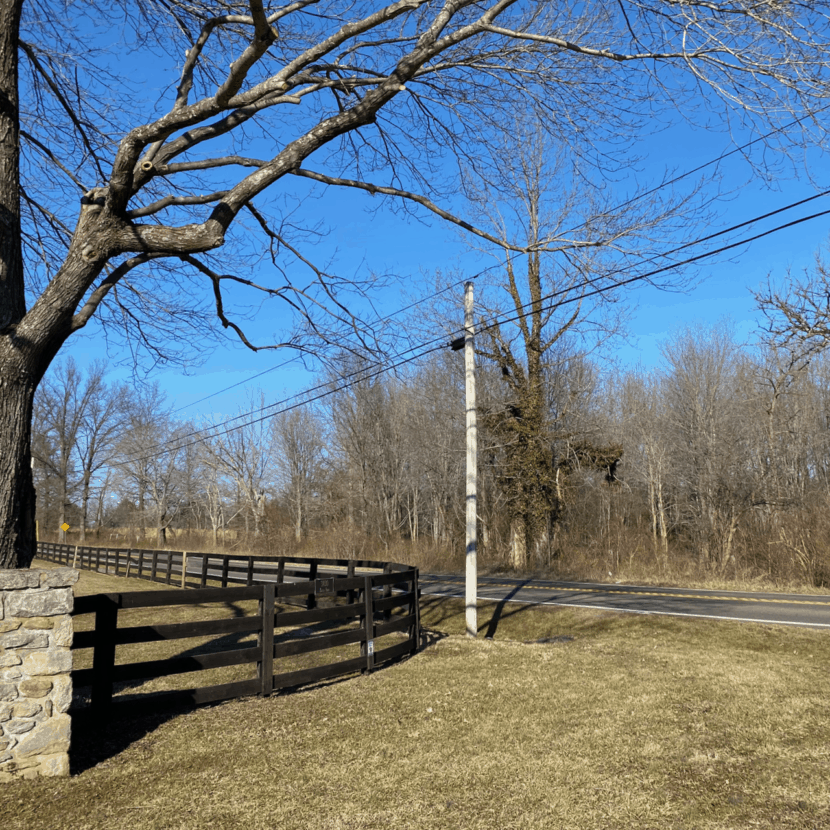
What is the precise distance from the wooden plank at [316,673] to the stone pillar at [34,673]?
255cm

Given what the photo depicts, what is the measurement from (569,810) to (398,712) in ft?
8.01

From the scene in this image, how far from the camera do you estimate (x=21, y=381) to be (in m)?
5.56

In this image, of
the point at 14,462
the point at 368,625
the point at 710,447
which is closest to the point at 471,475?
the point at 368,625

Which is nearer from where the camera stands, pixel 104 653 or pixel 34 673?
pixel 34 673

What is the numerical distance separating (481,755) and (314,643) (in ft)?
8.94

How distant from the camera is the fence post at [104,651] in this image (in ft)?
Result: 19.0

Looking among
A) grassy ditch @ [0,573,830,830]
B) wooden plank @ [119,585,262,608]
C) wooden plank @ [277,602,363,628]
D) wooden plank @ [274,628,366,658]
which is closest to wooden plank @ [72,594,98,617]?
wooden plank @ [119,585,262,608]

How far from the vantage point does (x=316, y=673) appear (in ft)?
24.3

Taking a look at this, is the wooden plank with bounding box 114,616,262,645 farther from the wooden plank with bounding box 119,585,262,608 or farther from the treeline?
the treeline

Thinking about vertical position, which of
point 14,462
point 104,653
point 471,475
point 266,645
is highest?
point 471,475

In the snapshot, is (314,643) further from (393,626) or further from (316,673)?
(393,626)

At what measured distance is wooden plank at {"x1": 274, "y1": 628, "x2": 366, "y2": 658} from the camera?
23.3 ft

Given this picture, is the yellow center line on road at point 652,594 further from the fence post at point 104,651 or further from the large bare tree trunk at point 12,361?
the large bare tree trunk at point 12,361

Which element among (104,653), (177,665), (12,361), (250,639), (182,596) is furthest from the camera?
(250,639)
